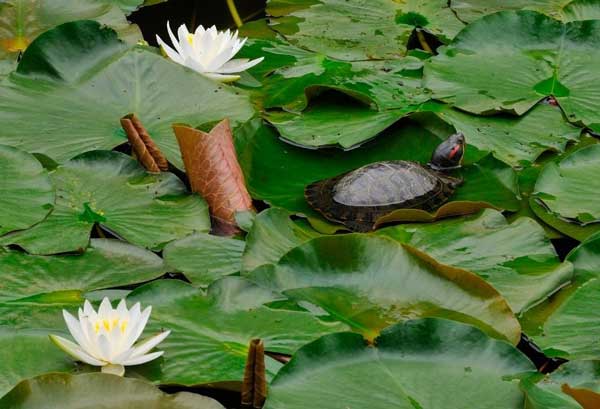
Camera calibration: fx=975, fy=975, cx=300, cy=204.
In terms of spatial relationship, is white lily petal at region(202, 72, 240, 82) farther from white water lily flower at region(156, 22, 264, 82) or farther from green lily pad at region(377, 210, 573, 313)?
green lily pad at region(377, 210, 573, 313)

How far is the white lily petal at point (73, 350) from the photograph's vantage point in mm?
2059

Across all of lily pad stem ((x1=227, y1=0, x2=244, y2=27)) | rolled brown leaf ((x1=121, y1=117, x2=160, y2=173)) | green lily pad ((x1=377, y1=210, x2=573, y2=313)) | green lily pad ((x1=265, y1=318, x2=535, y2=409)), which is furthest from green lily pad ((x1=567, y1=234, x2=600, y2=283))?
lily pad stem ((x1=227, y1=0, x2=244, y2=27))

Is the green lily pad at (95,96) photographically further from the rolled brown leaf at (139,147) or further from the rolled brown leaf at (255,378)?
the rolled brown leaf at (255,378)

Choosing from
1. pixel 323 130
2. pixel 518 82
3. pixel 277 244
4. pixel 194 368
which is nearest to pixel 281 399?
pixel 194 368

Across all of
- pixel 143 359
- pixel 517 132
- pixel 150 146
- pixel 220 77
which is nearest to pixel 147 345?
pixel 143 359

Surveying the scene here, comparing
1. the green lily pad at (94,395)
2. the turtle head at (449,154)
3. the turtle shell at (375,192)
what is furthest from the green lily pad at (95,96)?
the green lily pad at (94,395)

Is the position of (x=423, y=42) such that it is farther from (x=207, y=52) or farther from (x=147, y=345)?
(x=147, y=345)

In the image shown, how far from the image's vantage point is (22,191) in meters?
2.73

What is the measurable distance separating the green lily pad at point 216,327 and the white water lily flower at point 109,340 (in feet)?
0.18

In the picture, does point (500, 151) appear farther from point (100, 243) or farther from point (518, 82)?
point (100, 243)

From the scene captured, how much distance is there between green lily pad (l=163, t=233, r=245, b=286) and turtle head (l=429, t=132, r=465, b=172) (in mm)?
739

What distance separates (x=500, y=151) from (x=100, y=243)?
1.33m

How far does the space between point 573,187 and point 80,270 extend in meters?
1.44

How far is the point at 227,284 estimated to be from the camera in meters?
2.33
